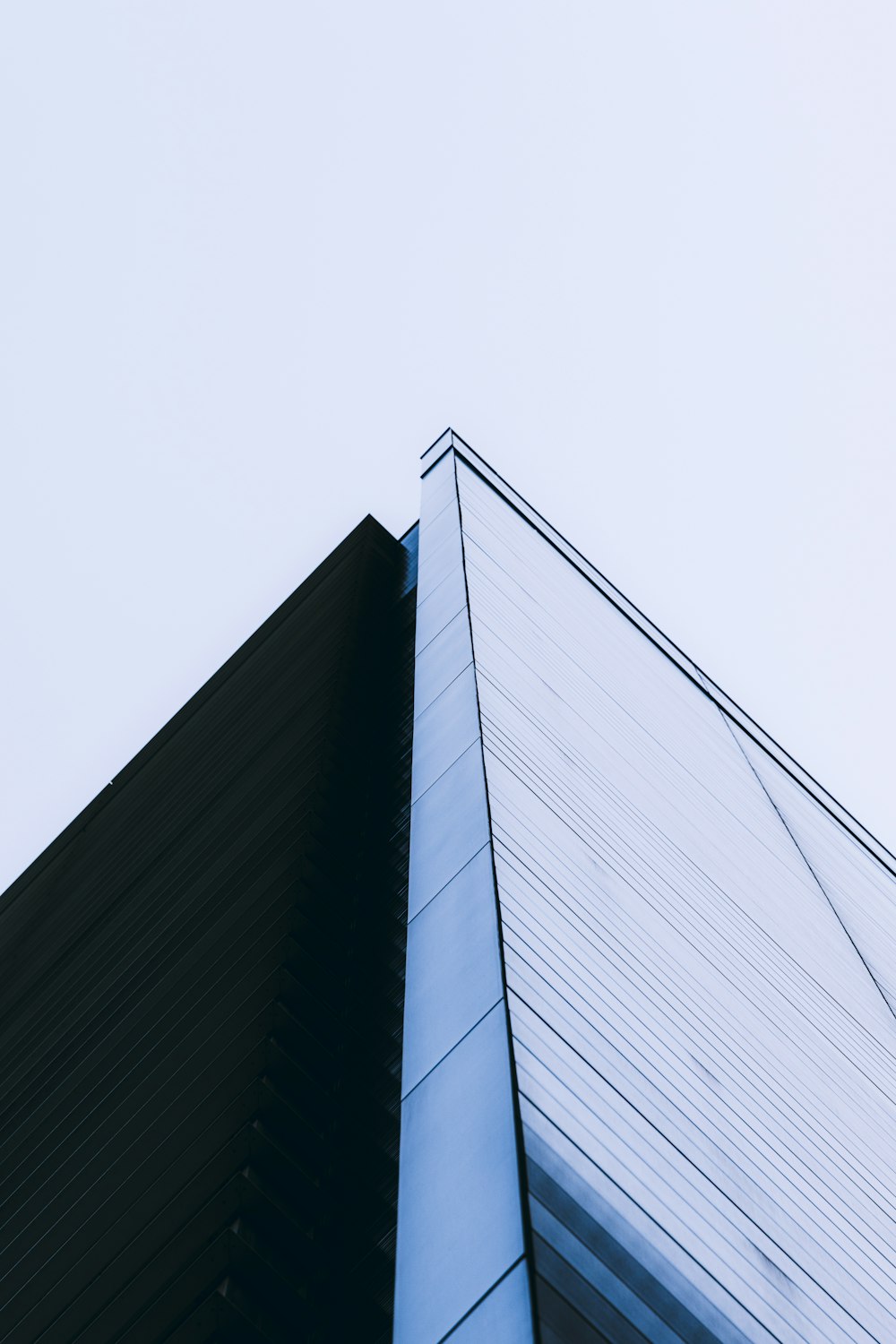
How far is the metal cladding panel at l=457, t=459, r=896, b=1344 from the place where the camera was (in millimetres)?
5422

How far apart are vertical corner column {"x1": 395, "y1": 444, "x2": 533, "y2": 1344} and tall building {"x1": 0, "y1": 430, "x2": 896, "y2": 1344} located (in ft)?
0.06

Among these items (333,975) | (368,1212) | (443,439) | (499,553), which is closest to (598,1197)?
(368,1212)

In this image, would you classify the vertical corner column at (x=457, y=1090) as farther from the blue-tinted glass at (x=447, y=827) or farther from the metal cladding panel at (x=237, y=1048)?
the metal cladding panel at (x=237, y=1048)

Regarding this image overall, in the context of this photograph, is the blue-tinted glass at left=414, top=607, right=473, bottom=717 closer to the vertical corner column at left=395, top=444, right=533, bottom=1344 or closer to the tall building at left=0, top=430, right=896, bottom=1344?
the tall building at left=0, top=430, right=896, bottom=1344

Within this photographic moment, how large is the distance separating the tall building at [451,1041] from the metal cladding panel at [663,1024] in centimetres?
3

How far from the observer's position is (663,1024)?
7.70 m

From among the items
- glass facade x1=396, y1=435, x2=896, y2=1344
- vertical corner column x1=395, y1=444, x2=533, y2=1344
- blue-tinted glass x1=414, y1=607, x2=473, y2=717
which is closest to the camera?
vertical corner column x1=395, y1=444, x2=533, y2=1344

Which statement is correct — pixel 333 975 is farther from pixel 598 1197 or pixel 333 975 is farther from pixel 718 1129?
pixel 598 1197

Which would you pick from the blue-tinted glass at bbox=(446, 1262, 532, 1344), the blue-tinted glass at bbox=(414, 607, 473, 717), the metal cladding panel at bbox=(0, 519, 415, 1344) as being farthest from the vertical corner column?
the blue-tinted glass at bbox=(414, 607, 473, 717)

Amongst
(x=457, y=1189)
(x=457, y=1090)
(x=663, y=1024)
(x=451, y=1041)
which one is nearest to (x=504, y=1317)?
(x=457, y=1189)

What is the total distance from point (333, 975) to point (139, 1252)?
2.23 metres

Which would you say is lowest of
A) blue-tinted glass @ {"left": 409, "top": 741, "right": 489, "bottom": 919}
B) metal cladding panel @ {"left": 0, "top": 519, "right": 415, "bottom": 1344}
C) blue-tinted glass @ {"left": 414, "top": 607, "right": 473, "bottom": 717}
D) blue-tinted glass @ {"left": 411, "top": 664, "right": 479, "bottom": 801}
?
metal cladding panel @ {"left": 0, "top": 519, "right": 415, "bottom": 1344}

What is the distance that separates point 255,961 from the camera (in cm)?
836

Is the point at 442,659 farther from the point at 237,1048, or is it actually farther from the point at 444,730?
the point at 237,1048
